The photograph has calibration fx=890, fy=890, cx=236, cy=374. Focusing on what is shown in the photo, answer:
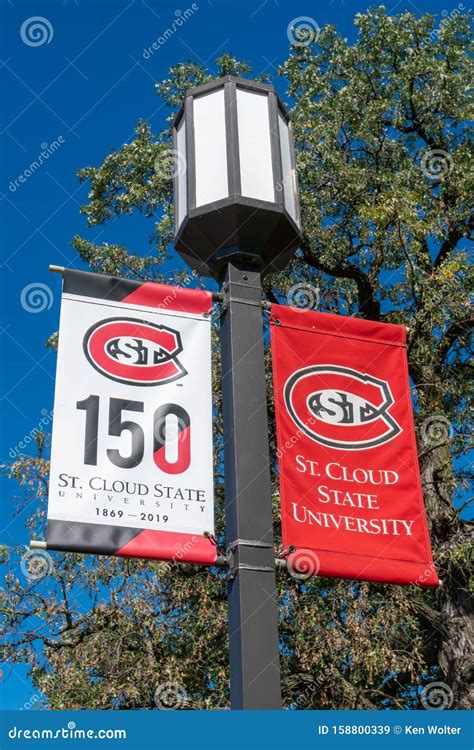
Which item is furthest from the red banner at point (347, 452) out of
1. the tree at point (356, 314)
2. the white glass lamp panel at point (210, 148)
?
the tree at point (356, 314)

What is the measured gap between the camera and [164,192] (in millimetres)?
11812

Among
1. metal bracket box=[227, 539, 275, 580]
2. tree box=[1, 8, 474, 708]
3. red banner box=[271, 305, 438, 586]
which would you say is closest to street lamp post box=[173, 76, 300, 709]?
metal bracket box=[227, 539, 275, 580]

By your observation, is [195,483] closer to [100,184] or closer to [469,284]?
[469,284]

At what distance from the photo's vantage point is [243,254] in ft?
13.8

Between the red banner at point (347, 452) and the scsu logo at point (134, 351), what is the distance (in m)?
0.50

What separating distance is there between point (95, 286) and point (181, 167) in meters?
0.80

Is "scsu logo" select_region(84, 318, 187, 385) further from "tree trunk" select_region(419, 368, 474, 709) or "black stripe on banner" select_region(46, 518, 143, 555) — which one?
"tree trunk" select_region(419, 368, 474, 709)

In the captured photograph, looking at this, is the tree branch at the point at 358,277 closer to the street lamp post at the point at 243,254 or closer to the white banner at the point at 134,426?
the street lamp post at the point at 243,254

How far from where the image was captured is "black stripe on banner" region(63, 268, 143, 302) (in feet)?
13.3

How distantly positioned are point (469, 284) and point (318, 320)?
6.25 meters

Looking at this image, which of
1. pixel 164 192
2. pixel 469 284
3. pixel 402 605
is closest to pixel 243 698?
pixel 402 605

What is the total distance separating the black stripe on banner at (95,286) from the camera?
13.3 feet

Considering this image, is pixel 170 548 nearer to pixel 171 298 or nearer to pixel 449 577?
pixel 171 298

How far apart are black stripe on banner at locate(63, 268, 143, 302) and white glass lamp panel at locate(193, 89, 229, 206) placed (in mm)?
525
